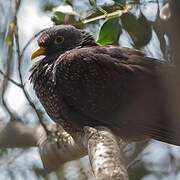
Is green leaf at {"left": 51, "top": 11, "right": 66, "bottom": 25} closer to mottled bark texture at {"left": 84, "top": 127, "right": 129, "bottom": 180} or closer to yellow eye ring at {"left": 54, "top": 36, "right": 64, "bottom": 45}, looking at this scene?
yellow eye ring at {"left": 54, "top": 36, "right": 64, "bottom": 45}

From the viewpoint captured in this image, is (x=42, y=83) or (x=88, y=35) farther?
(x=88, y=35)

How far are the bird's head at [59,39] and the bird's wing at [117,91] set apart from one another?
23.7 inches

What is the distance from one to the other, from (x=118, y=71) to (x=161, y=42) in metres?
0.44

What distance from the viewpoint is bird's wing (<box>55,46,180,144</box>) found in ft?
10.8

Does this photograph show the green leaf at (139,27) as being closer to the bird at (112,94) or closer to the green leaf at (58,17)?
the bird at (112,94)

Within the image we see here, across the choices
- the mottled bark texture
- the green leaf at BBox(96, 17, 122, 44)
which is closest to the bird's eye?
the green leaf at BBox(96, 17, 122, 44)

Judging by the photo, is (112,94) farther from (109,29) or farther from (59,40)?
(59,40)

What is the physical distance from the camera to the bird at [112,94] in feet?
10.8

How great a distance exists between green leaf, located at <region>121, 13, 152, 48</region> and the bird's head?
458 millimetres

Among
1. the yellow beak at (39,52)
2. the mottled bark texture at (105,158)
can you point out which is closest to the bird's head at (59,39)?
the yellow beak at (39,52)

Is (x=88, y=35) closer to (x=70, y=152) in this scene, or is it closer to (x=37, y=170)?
(x=70, y=152)

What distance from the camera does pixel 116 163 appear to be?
7.11ft

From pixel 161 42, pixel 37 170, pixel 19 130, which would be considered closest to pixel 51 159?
pixel 19 130

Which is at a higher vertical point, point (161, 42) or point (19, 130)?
point (161, 42)
